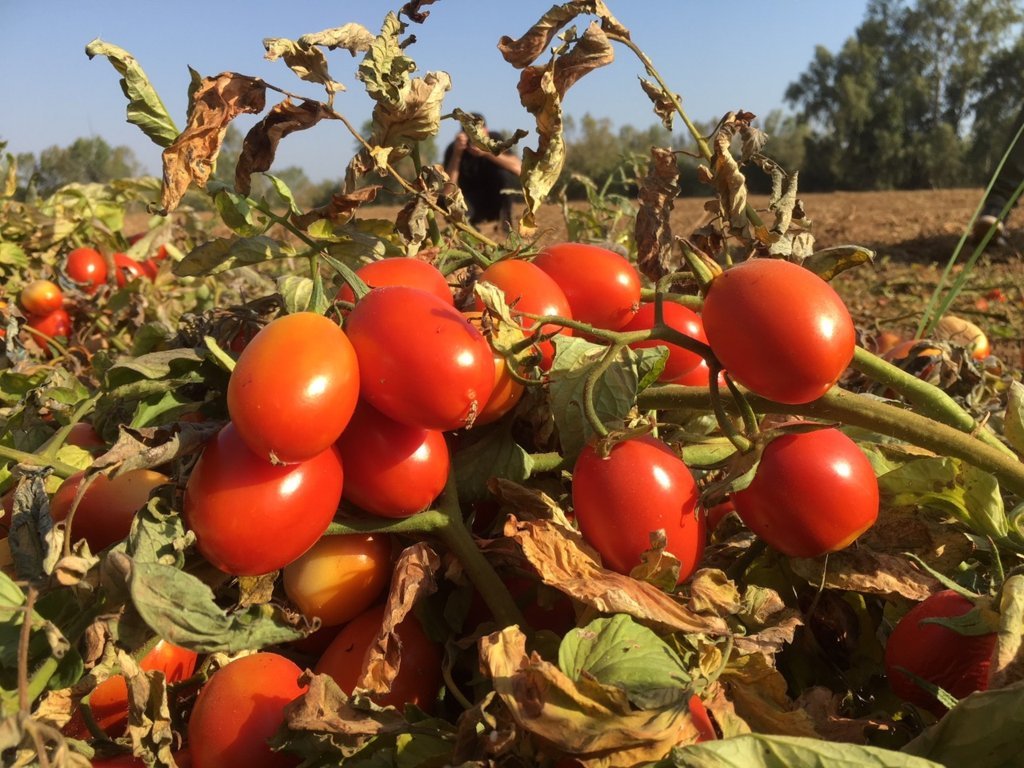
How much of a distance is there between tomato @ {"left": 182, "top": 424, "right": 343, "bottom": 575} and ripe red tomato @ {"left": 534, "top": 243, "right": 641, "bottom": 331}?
1.55 ft

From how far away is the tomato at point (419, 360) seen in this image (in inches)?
35.2

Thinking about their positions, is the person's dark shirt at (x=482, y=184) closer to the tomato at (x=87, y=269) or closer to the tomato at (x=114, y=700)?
the tomato at (x=87, y=269)

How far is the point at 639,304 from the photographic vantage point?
1.27m

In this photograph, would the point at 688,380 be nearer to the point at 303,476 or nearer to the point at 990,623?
the point at 990,623

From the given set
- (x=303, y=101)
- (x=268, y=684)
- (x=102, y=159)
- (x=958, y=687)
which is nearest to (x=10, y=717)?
(x=268, y=684)

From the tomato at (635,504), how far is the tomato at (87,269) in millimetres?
2348

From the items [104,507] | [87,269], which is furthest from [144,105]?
[87,269]

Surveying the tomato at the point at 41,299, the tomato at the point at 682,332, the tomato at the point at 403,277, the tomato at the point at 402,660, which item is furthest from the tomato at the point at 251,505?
the tomato at the point at 41,299

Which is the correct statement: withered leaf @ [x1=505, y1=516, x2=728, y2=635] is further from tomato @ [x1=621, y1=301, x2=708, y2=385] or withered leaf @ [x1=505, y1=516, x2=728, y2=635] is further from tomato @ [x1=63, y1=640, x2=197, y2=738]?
tomato @ [x1=63, y1=640, x2=197, y2=738]

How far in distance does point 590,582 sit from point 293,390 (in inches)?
15.0

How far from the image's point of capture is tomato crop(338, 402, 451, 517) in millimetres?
958

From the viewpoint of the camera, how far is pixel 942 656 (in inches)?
37.8

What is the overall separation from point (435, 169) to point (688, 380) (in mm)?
571

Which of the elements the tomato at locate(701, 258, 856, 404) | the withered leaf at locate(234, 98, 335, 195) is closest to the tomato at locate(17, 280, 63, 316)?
the withered leaf at locate(234, 98, 335, 195)
